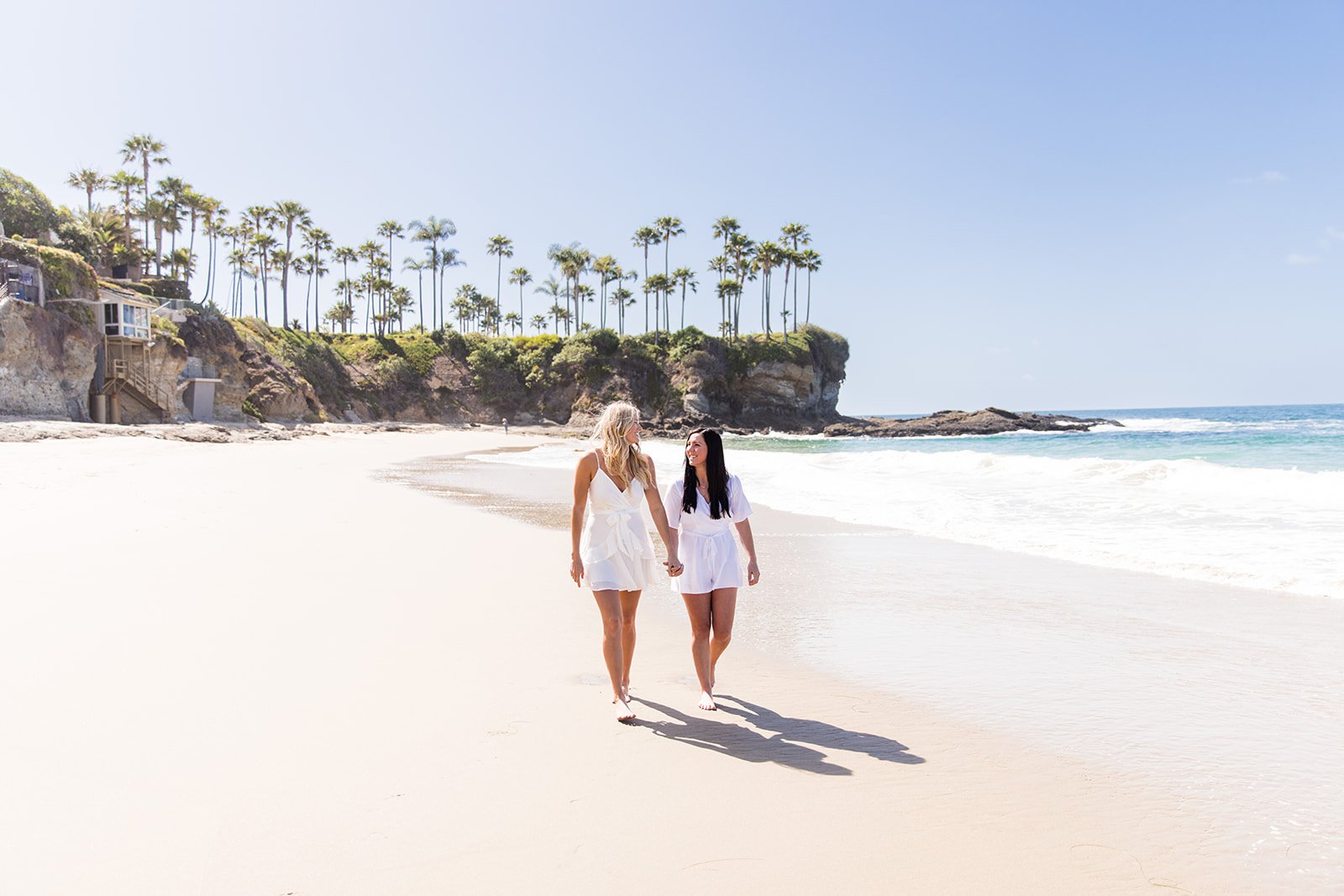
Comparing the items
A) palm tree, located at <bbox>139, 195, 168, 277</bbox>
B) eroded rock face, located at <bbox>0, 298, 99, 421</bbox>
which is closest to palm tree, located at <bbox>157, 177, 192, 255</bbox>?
palm tree, located at <bbox>139, 195, 168, 277</bbox>

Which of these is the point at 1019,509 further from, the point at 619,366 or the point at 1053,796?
the point at 619,366

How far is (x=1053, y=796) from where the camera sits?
3352 millimetres

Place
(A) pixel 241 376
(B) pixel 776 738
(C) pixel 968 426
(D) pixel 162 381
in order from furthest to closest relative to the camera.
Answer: (C) pixel 968 426 → (A) pixel 241 376 → (D) pixel 162 381 → (B) pixel 776 738

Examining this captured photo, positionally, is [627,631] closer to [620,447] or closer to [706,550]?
[706,550]

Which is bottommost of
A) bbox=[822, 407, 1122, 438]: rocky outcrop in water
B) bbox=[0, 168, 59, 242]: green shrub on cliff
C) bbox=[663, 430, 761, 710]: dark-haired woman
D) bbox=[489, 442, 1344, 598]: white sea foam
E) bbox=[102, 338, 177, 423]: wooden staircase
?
bbox=[489, 442, 1344, 598]: white sea foam

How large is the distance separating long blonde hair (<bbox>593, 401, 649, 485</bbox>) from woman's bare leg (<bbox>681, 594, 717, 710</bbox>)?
790 millimetres

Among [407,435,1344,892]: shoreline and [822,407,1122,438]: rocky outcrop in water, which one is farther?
[822,407,1122,438]: rocky outcrop in water

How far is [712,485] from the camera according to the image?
464 centimetres

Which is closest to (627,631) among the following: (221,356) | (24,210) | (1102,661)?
(1102,661)

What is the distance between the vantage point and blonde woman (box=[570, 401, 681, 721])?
4379 mm

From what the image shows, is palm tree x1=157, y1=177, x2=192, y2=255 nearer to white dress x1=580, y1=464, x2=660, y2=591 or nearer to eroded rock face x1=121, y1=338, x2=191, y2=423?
eroded rock face x1=121, y1=338, x2=191, y2=423

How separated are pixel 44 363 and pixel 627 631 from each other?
35048mm

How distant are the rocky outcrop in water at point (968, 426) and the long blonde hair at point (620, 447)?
61.5 meters

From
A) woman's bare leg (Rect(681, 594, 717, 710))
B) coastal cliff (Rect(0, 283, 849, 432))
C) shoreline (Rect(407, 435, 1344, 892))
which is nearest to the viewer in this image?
shoreline (Rect(407, 435, 1344, 892))
